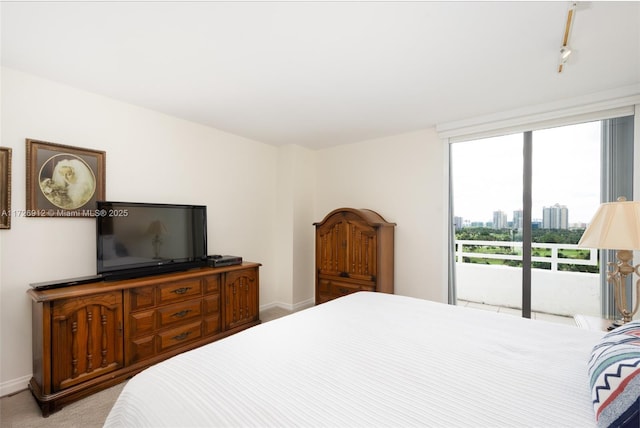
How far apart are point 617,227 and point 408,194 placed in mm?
2153

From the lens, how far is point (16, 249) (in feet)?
7.10

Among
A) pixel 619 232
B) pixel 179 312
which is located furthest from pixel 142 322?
pixel 619 232

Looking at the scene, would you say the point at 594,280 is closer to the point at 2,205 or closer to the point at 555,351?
the point at 555,351

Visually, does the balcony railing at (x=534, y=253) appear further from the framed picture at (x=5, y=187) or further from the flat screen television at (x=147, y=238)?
the framed picture at (x=5, y=187)

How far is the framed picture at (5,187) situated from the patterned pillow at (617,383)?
339 cm

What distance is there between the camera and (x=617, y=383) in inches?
31.0

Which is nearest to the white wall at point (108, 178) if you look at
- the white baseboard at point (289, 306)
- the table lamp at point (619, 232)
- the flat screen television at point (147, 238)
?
the white baseboard at point (289, 306)

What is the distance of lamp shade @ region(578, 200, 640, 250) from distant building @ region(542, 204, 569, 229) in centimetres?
120

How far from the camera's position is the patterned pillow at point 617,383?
715mm

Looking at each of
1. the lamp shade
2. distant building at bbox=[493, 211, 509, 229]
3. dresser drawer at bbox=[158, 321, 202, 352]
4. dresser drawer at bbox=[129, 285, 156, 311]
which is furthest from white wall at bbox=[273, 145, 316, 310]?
the lamp shade

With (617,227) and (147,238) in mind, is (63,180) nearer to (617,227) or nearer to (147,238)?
(147,238)

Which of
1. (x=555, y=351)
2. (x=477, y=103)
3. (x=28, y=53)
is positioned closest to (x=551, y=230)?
(x=477, y=103)

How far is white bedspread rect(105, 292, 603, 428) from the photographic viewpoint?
855 mm

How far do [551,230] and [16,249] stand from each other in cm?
473
